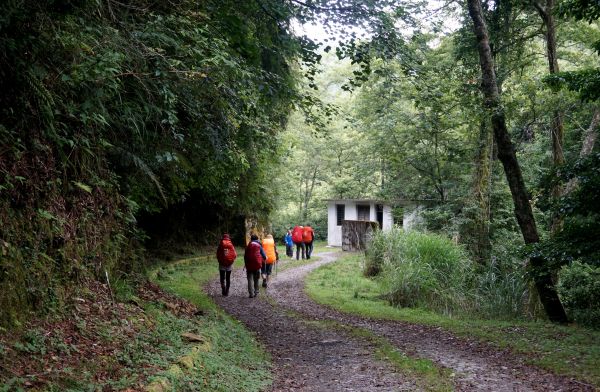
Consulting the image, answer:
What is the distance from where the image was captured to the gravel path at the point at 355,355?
22.2ft

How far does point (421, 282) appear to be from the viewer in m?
13.3

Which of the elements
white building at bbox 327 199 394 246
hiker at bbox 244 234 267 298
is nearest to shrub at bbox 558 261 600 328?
hiker at bbox 244 234 267 298

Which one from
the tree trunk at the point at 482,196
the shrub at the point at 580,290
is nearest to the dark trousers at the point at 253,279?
the shrub at the point at 580,290

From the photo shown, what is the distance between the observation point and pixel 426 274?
44.7ft

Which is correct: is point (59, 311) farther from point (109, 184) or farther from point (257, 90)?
point (257, 90)

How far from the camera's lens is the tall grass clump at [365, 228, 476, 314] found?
13.2 m

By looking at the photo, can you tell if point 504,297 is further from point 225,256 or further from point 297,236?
point 297,236

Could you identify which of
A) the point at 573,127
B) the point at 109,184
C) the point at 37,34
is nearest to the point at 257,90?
the point at 109,184

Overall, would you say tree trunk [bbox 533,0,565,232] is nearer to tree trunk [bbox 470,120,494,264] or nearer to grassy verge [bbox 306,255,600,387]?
grassy verge [bbox 306,255,600,387]

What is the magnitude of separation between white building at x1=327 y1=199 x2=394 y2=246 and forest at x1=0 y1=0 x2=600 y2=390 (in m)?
13.8

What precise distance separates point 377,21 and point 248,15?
2431mm

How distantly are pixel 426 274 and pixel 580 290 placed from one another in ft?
13.8

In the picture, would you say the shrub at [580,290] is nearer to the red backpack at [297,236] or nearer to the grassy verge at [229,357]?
the grassy verge at [229,357]

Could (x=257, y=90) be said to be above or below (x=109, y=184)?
above
